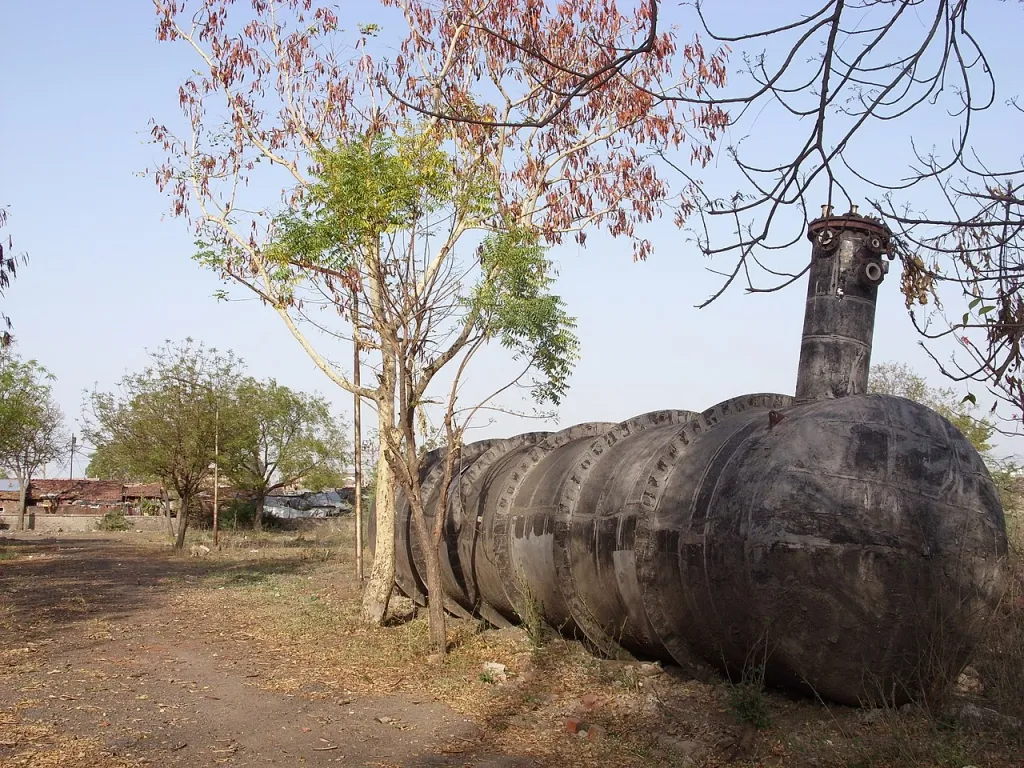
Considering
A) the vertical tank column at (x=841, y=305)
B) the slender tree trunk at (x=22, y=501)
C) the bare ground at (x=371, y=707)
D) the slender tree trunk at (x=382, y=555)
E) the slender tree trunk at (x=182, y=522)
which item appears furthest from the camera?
the slender tree trunk at (x=22, y=501)

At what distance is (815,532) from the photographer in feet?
19.2

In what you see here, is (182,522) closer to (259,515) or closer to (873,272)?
(259,515)

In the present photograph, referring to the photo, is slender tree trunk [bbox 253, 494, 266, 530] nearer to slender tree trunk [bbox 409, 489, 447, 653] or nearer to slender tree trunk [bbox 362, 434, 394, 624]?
slender tree trunk [bbox 362, 434, 394, 624]

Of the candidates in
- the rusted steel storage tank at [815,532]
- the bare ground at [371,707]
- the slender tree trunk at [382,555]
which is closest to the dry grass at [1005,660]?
the rusted steel storage tank at [815,532]

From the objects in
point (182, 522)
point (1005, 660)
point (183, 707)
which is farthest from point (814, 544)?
point (182, 522)

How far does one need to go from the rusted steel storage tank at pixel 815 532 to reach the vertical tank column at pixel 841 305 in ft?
0.04

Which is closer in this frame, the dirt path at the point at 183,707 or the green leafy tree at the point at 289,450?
the dirt path at the point at 183,707

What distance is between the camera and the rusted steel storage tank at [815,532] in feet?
19.1

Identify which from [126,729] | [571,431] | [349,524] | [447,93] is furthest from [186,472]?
[126,729]

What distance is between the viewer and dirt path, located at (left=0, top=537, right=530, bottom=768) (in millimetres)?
6480

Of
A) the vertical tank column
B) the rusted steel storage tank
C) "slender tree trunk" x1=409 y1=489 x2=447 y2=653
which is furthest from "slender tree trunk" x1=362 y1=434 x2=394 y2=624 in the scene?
the vertical tank column

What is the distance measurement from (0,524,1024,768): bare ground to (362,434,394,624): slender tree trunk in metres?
0.37

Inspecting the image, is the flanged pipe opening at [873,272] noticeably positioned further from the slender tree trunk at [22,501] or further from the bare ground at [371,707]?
A: the slender tree trunk at [22,501]

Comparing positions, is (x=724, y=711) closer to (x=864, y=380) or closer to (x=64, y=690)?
(x=864, y=380)
